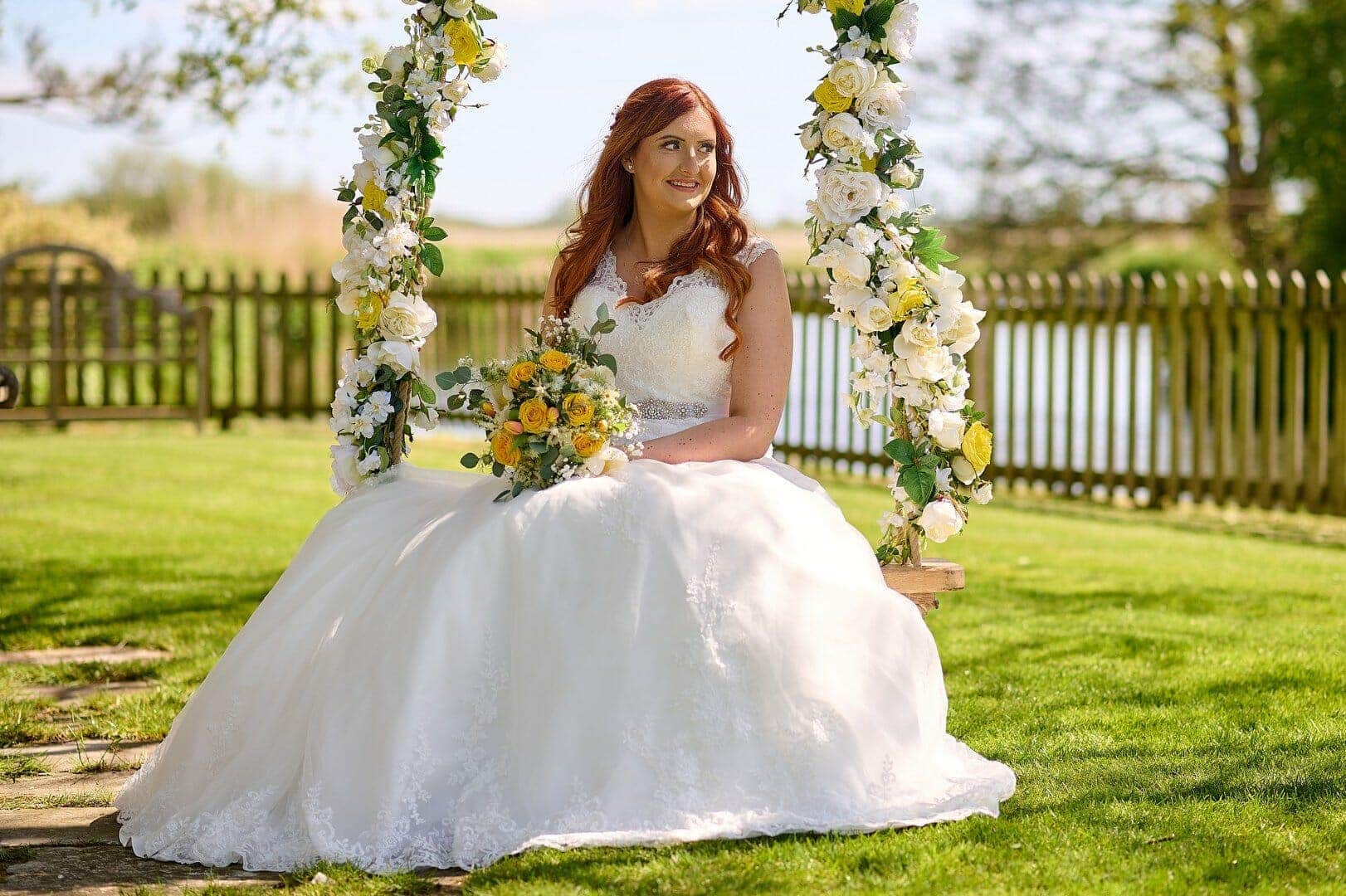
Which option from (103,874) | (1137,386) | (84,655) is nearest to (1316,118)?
(1137,386)

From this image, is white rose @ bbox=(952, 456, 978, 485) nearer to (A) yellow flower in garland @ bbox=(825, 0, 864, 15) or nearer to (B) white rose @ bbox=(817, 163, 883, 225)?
(B) white rose @ bbox=(817, 163, 883, 225)

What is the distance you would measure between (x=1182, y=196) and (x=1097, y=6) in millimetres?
2898

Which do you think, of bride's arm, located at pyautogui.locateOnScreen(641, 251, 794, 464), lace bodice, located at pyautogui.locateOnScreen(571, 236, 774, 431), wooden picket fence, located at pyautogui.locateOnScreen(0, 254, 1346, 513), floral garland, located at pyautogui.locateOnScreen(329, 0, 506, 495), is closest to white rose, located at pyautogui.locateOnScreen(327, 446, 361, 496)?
floral garland, located at pyautogui.locateOnScreen(329, 0, 506, 495)

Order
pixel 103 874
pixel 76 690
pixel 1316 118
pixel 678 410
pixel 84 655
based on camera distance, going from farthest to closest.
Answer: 1. pixel 1316 118
2. pixel 84 655
3. pixel 76 690
4. pixel 678 410
5. pixel 103 874

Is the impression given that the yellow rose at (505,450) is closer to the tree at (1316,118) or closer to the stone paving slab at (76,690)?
the stone paving slab at (76,690)

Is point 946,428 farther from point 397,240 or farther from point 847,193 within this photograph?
point 397,240

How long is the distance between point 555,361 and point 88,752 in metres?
2.06

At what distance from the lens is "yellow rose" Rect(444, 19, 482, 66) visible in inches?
170

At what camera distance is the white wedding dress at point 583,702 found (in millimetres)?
3328

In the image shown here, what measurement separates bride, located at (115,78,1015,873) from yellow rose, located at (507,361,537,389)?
0.32m

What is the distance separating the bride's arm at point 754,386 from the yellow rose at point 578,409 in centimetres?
33

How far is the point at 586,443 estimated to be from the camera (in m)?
3.73

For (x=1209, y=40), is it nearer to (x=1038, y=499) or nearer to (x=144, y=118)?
(x=1038, y=499)

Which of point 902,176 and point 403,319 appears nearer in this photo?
point 902,176
